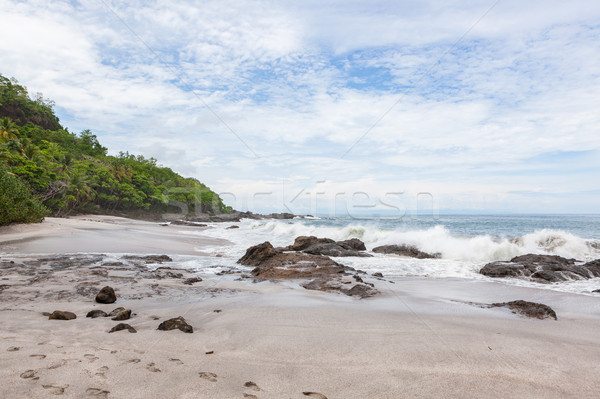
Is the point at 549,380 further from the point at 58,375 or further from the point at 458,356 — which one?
the point at 58,375

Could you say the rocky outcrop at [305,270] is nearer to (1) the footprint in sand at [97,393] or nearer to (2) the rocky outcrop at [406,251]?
(1) the footprint in sand at [97,393]

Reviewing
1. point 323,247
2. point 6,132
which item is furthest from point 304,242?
point 6,132

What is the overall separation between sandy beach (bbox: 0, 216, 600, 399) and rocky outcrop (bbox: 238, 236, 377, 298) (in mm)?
551

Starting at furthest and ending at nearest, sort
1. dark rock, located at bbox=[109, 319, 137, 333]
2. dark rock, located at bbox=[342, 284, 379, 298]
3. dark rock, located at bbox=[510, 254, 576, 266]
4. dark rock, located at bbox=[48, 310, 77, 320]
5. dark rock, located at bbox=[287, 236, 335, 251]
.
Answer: dark rock, located at bbox=[287, 236, 335, 251]
dark rock, located at bbox=[510, 254, 576, 266]
dark rock, located at bbox=[342, 284, 379, 298]
dark rock, located at bbox=[48, 310, 77, 320]
dark rock, located at bbox=[109, 319, 137, 333]

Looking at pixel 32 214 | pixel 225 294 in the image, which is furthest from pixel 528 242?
pixel 32 214

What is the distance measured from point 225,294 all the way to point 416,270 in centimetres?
700

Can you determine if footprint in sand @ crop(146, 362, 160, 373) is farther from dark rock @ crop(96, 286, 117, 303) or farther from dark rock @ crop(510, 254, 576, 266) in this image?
dark rock @ crop(510, 254, 576, 266)

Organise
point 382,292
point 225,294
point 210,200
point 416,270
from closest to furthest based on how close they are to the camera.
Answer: point 225,294
point 382,292
point 416,270
point 210,200

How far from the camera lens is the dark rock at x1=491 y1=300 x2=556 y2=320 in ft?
16.2

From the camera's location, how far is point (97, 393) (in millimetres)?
2053

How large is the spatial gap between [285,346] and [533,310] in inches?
165

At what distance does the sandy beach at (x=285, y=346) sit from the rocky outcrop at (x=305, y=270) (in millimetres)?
551

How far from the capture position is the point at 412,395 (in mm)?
2355

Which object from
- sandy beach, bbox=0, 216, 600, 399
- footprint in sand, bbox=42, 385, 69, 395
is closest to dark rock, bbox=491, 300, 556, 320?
sandy beach, bbox=0, 216, 600, 399
